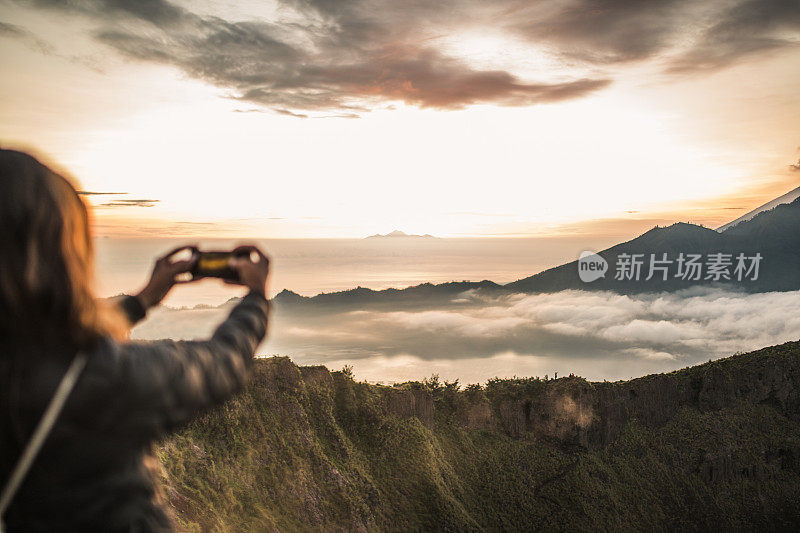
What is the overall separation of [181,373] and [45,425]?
425 mm

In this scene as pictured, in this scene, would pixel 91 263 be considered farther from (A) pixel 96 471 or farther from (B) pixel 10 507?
(B) pixel 10 507

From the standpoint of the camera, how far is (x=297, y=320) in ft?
298

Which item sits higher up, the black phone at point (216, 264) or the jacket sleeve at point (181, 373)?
the black phone at point (216, 264)

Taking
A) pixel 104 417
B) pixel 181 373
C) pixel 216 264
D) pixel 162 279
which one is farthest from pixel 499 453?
pixel 104 417

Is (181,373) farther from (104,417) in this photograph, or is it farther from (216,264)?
(216,264)

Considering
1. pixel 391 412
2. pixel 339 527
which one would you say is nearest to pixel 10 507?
pixel 339 527

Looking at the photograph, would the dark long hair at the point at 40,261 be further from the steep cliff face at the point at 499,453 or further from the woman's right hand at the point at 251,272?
the steep cliff face at the point at 499,453

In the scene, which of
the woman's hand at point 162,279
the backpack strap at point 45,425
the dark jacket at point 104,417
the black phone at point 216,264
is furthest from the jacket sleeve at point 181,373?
the woman's hand at point 162,279

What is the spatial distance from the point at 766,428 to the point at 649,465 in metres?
15.2

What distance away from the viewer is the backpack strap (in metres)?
1.55

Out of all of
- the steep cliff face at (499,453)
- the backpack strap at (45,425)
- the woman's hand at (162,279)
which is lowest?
the steep cliff face at (499,453)

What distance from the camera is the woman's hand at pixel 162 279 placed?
247 centimetres

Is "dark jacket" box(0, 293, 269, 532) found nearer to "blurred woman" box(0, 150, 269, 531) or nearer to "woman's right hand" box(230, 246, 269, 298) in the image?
"blurred woman" box(0, 150, 269, 531)

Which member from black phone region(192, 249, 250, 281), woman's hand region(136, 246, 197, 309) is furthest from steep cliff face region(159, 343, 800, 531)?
black phone region(192, 249, 250, 281)
